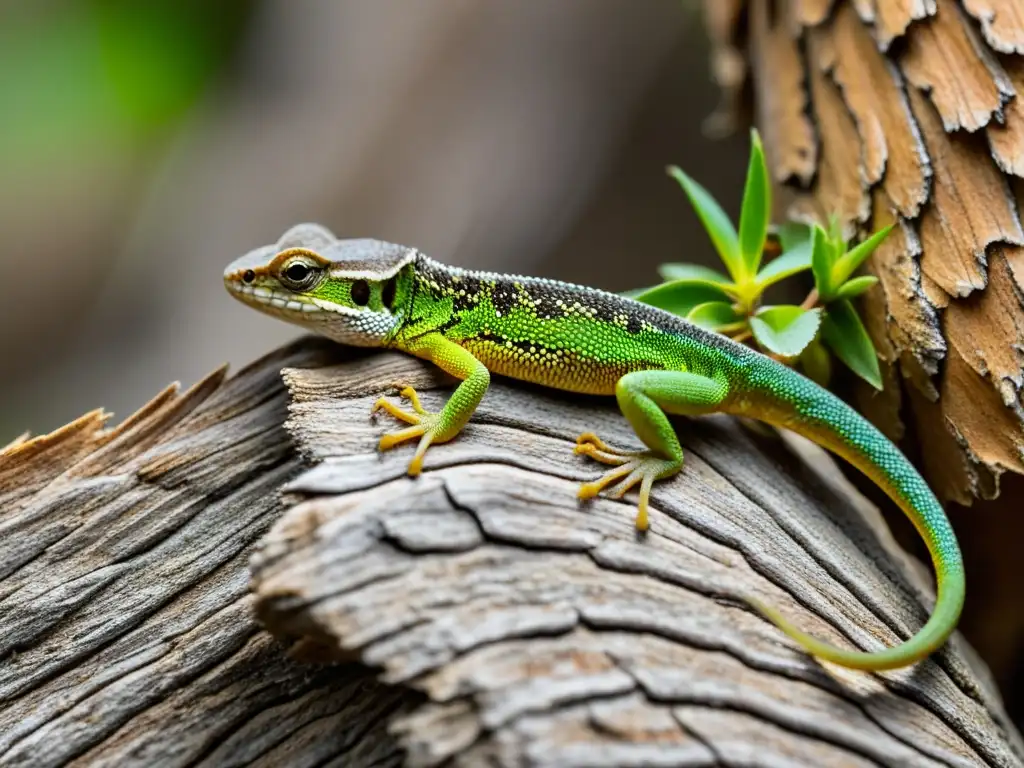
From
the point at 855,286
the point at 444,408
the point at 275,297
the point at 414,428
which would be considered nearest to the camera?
the point at 414,428

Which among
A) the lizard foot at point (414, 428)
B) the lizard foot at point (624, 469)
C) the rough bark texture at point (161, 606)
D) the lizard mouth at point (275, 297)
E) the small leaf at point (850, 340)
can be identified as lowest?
the rough bark texture at point (161, 606)

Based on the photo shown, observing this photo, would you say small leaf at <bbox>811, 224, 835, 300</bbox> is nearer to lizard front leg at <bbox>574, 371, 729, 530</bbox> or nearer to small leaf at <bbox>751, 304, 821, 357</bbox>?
small leaf at <bbox>751, 304, 821, 357</bbox>

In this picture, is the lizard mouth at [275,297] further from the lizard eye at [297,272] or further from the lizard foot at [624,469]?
the lizard foot at [624,469]

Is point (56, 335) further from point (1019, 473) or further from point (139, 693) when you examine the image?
point (1019, 473)

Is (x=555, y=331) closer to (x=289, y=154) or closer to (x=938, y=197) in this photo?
(x=938, y=197)

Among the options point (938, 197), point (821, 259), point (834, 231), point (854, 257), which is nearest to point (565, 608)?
point (821, 259)

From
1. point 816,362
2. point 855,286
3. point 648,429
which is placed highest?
point 855,286

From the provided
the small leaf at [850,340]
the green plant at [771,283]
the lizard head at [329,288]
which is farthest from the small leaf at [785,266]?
the lizard head at [329,288]

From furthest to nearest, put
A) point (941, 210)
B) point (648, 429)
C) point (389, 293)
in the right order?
point (941, 210) < point (389, 293) < point (648, 429)
